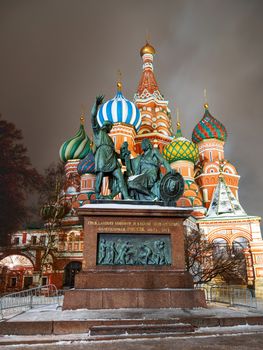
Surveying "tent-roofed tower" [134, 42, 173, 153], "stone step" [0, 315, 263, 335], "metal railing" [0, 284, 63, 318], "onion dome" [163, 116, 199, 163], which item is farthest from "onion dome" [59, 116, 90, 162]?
"stone step" [0, 315, 263, 335]

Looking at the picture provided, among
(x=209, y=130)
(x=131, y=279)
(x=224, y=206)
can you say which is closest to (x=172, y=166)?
(x=209, y=130)

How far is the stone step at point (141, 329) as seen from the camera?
518 centimetres

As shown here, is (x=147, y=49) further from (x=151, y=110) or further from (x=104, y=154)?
(x=104, y=154)

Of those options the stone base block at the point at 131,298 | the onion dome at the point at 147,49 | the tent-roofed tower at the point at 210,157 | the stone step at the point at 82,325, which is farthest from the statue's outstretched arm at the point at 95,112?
the onion dome at the point at 147,49

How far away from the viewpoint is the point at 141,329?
524 cm

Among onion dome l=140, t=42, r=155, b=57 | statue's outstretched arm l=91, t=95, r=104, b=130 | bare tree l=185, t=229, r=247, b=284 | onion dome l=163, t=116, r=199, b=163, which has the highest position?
onion dome l=140, t=42, r=155, b=57

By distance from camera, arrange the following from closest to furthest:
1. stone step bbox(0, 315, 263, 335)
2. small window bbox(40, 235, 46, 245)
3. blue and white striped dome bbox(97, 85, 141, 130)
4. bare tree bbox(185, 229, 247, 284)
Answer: stone step bbox(0, 315, 263, 335) → bare tree bbox(185, 229, 247, 284) → small window bbox(40, 235, 46, 245) → blue and white striped dome bbox(97, 85, 141, 130)

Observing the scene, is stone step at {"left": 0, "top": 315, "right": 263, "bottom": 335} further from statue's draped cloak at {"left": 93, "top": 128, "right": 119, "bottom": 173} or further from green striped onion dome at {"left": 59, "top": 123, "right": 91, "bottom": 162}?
green striped onion dome at {"left": 59, "top": 123, "right": 91, "bottom": 162}

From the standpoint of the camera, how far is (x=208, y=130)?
43.8 m

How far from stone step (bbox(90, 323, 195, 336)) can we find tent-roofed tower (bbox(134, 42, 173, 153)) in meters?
37.1

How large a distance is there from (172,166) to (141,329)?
113 ft

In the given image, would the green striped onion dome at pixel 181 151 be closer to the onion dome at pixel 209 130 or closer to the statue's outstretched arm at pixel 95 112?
the onion dome at pixel 209 130

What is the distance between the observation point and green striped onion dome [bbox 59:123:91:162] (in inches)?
1705

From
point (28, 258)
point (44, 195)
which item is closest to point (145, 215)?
point (44, 195)
